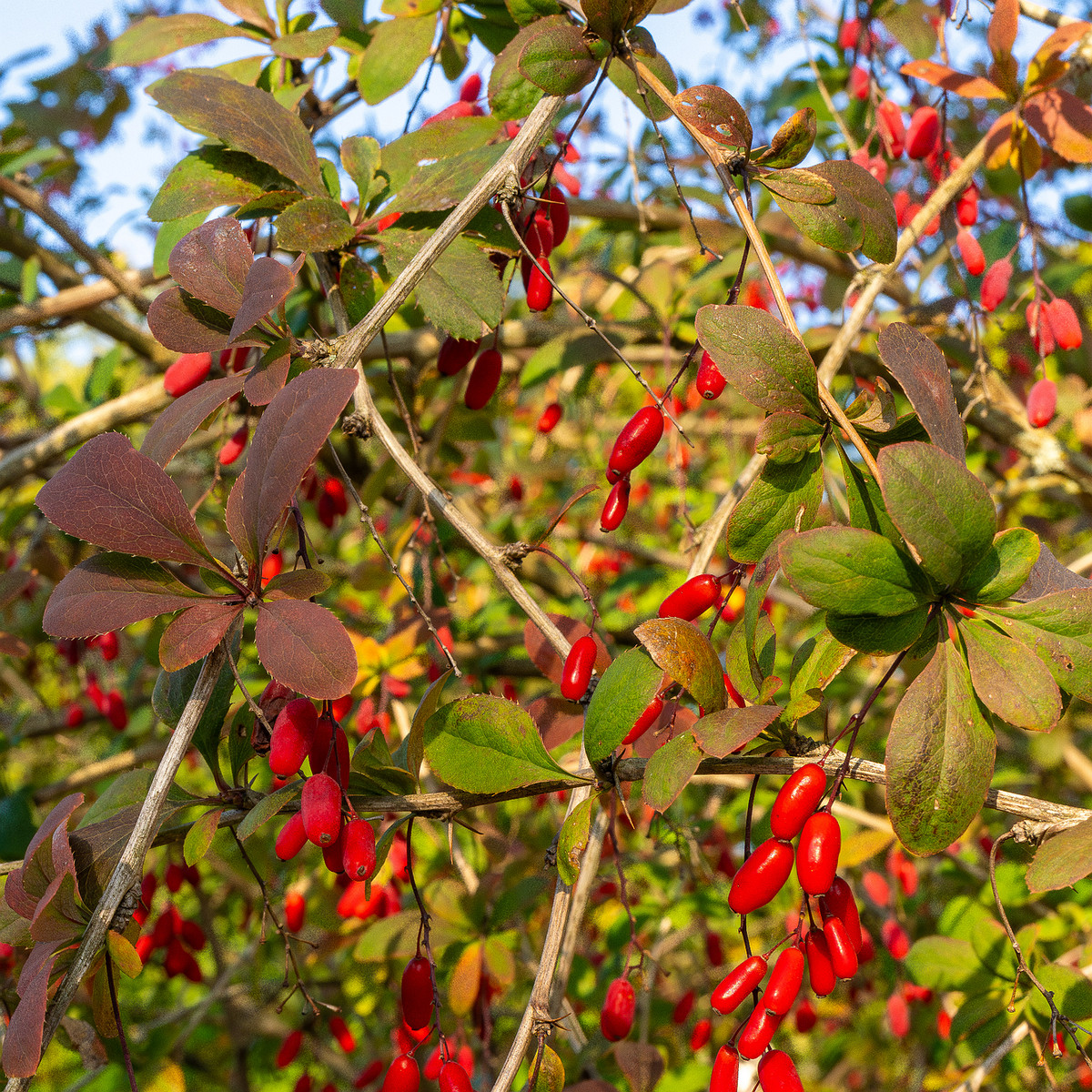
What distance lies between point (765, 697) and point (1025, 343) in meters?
1.51

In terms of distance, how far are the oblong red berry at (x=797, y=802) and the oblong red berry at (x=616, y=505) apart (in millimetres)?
290

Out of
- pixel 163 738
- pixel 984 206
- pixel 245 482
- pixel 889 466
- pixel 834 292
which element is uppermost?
pixel 984 206

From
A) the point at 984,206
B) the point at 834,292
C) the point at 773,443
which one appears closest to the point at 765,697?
the point at 773,443

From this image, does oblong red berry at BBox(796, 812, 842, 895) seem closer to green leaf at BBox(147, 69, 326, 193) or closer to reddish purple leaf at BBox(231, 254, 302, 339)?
reddish purple leaf at BBox(231, 254, 302, 339)

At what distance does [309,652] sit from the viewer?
618 millimetres

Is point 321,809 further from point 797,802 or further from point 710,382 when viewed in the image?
point 710,382

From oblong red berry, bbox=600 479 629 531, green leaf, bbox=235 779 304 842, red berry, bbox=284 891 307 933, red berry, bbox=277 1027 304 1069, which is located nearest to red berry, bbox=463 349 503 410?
oblong red berry, bbox=600 479 629 531

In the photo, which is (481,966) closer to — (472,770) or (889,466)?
(472,770)

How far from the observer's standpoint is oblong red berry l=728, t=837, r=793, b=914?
60 cm

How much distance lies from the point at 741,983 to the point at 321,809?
0.99 feet

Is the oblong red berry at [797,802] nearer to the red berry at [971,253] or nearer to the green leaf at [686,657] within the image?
the green leaf at [686,657]

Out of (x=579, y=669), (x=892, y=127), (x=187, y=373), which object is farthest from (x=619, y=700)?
(x=892, y=127)

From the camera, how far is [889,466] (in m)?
0.52

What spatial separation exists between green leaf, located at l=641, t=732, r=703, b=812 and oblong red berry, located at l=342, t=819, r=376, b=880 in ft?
0.64
